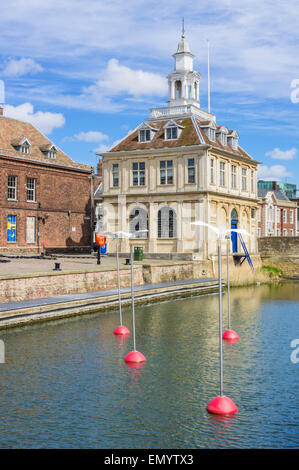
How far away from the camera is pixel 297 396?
15031 mm

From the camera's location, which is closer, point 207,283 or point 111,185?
point 207,283

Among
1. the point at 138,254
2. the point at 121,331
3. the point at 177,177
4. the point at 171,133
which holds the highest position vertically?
the point at 171,133

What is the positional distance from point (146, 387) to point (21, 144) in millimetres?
36342

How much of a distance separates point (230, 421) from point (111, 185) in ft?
127

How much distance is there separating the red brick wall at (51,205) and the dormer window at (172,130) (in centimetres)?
1072

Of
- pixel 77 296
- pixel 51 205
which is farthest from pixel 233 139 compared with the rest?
pixel 77 296

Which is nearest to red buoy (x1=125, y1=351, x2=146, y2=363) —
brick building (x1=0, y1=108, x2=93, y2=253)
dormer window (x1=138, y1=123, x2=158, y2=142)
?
brick building (x1=0, y1=108, x2=93, y2=253)

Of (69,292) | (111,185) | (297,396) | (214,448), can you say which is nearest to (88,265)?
(69,292)

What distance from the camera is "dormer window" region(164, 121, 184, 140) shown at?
48.2 meters

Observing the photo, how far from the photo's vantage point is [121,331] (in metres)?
23.6

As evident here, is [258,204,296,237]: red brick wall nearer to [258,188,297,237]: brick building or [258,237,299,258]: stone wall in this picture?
[258,188,297,237]: brick building

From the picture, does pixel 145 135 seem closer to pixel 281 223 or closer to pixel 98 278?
pixel 98 278

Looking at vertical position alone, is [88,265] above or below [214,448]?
above
